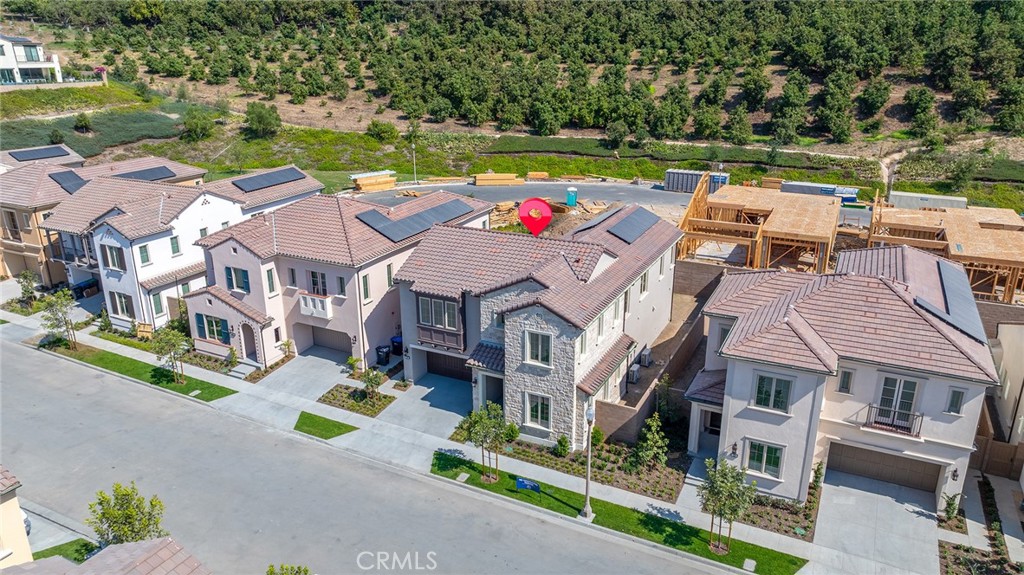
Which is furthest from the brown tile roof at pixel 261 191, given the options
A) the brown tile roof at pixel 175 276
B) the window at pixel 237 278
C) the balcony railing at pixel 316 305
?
the balcony railing at pixel 316 305

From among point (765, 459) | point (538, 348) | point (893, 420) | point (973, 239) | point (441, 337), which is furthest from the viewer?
point (973, 239)

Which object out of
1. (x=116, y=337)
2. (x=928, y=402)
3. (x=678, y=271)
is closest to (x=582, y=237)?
(x=678, y=271)

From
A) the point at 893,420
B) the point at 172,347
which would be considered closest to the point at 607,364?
the point at 893,420

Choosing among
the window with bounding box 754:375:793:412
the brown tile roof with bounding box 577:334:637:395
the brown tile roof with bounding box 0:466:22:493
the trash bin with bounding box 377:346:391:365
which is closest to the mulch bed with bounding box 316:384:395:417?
the trash bin with bounding box 377:346:391:365

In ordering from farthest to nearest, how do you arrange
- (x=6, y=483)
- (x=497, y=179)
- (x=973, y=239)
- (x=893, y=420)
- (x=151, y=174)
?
(x=497, y=179) < (x=151, y=174) < (x=973, y=239) < (x=893, y=420) < (x=6, y=483)

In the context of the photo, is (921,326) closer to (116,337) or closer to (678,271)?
(678,271)

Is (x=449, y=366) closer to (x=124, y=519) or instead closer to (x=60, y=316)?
(x=124, y=519)

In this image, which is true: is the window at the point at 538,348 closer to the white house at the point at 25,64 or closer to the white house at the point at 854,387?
the white house at the point at 854,387
